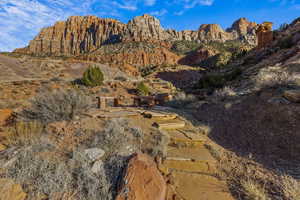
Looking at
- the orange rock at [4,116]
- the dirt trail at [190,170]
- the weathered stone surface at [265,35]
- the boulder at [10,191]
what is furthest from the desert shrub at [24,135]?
the weathered stone surface at [265,35]

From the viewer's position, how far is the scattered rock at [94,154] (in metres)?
2.64

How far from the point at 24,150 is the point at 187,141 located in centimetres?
332

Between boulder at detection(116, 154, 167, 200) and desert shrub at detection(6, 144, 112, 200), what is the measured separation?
236mm

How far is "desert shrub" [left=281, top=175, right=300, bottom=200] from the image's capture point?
6.86 feet

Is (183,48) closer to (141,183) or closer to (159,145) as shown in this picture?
(159,145)

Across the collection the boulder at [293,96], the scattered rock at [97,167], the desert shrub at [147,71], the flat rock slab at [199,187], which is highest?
the desert shrub at [147,71]

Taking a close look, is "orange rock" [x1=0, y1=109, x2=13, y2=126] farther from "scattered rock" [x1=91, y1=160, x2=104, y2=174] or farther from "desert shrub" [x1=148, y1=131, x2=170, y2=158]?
"desert shrub" [x1=148, y1=131, x2=170, y2=158]

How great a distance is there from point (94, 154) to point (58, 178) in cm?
71

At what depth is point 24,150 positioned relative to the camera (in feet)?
8.47

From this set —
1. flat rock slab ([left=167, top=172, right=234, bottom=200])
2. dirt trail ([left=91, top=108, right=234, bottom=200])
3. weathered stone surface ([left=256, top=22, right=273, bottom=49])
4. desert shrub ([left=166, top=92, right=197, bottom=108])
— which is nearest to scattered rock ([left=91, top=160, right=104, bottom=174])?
dirt trail ([left=91, top=108, right=234, bottom=200])

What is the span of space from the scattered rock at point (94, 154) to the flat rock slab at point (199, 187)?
133 cm

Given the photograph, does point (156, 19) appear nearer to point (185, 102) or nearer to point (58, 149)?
point (185, 102)

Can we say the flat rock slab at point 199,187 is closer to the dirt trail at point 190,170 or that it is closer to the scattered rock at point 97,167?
the dirt trail at point 190,170

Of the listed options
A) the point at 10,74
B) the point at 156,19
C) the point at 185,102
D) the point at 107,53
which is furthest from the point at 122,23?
the point at 185,102
